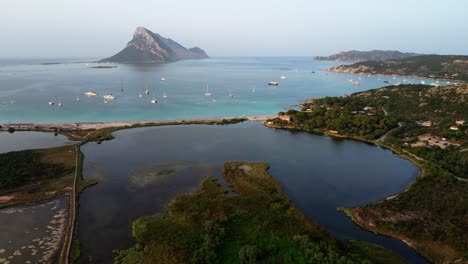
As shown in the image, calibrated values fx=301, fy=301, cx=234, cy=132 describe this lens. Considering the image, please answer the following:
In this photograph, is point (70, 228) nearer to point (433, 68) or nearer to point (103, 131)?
point (103, 131)

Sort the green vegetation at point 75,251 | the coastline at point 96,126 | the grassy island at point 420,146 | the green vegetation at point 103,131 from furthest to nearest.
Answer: the coastline at point 96,126, the green vegetation at point 103,131, the grassy island at point 420,146, the green vegetation at point 75,251

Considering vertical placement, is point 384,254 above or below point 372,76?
below

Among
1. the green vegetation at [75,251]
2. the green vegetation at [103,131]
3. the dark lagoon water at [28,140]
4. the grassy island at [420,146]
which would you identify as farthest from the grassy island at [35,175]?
the grassy island at [420,146]

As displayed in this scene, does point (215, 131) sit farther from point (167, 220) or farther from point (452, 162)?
point (452, 162)

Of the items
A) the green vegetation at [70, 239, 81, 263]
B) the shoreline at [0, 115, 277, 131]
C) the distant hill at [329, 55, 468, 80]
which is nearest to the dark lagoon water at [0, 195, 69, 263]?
the green vegetation at [70, 239, 81, 263]

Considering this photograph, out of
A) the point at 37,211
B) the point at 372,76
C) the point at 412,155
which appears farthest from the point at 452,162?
the point at 372,76

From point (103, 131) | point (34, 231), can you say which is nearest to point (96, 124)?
point (103, 131)

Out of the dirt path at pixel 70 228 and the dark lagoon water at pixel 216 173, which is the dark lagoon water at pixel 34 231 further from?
the dark lagoon water at pixel 216 173
